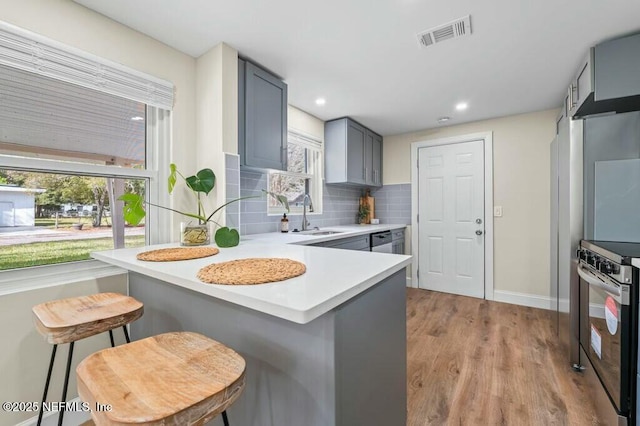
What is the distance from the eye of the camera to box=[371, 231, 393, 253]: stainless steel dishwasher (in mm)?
3201

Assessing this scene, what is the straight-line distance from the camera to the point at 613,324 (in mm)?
1389

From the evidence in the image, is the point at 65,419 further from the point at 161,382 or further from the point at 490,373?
the point at 490,373

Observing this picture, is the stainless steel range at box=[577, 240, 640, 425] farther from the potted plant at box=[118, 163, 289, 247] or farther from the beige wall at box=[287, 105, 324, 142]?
the beige wall at box=[287, 105, 324, 142]

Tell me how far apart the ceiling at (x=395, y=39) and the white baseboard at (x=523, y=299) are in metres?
2.16

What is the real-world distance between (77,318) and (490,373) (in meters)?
2.40

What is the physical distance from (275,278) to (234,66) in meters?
1.73

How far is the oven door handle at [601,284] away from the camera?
4.34ft

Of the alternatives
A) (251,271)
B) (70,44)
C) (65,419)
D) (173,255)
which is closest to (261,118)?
(70,44)

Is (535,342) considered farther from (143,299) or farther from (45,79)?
(45,79)

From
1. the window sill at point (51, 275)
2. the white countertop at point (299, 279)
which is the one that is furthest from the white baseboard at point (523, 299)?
the window sill at point (51, 275)

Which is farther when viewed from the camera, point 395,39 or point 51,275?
point 395,39

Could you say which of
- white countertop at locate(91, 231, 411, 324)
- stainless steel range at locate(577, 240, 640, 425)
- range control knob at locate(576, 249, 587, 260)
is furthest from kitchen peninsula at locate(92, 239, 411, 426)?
range control knob at locate(576, 249, 587, 260)

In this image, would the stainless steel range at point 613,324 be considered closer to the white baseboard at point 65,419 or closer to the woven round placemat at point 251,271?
the woven round placemat at point 251,271

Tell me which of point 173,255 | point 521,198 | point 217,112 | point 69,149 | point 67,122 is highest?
point 217,112
